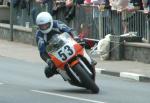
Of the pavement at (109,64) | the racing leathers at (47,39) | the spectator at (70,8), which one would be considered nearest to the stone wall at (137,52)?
the pavement at (109,64)

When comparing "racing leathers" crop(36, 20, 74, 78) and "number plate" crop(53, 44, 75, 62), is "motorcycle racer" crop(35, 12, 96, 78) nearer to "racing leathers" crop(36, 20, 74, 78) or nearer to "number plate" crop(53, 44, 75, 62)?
"racing leathers" crop(36, 20, 74, 78)

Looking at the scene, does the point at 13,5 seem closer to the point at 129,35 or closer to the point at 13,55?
the point at 13,55

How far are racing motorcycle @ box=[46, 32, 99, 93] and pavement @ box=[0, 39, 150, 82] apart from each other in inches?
147

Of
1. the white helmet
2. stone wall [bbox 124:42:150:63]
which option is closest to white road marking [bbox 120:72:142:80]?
stone wall [bbox 124:42:150:63]

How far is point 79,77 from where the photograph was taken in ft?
46.7

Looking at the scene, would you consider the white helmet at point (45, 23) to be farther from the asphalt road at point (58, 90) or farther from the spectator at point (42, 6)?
the spectator at point (42, 6)

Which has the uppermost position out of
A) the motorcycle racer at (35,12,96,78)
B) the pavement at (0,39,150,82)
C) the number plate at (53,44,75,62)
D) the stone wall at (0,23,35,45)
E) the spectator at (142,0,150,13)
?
the spectator at (142,0,150,13)

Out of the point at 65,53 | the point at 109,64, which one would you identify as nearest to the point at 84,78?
the point at 65,53

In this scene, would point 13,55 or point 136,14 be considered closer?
point 136,14

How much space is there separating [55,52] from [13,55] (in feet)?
36.5

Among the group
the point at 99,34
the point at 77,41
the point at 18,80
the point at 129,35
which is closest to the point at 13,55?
the point at 99,34

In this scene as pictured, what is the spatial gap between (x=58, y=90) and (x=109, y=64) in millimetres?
6409

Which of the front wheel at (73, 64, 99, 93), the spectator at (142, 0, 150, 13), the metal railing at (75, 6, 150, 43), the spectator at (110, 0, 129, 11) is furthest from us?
the spectator at (110, 0, 129, 11)

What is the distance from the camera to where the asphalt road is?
43.9 feet
